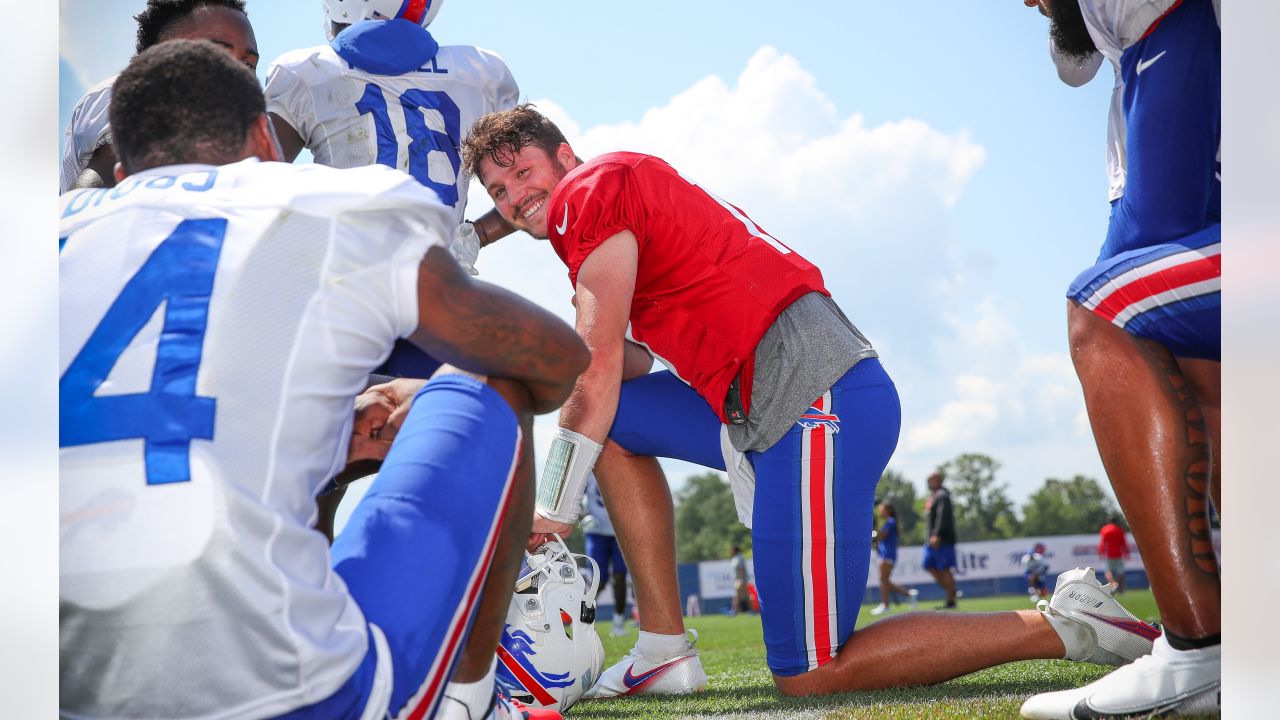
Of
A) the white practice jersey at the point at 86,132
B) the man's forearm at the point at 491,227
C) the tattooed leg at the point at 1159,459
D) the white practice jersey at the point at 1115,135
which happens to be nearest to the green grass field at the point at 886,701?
the tattooed leg at the point at 1159,459

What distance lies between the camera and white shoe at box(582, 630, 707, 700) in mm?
2791

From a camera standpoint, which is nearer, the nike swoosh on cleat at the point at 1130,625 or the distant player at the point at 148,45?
the nike swoosh on cleat at the point at 1130,625

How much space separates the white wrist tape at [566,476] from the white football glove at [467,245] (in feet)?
2.83

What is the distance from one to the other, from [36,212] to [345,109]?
1442 mm

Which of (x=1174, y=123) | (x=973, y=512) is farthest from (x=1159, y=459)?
(x=973, y=512)

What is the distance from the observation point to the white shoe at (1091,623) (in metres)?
2.40

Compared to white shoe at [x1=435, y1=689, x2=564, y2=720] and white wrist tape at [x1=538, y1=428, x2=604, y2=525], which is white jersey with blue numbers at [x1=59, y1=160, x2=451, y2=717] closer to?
white shoe at [x1=435, y1=689, x2=564, y2=720]

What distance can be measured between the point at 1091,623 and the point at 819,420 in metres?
0.78

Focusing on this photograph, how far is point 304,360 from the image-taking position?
4.29 ft

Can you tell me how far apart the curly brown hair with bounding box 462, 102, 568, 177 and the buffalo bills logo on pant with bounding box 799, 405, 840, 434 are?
113 centimetres

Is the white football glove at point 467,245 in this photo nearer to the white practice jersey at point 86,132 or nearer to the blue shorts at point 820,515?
the white practice jersey at point 86,132

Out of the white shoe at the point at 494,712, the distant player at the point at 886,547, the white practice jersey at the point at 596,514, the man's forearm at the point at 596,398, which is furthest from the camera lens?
the distant player at the point at 886,547
